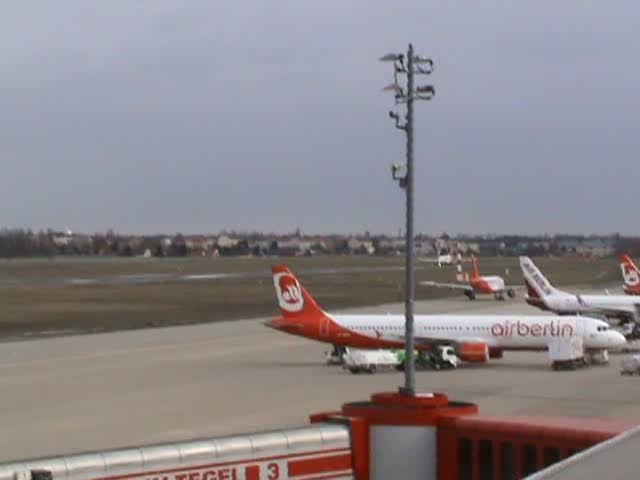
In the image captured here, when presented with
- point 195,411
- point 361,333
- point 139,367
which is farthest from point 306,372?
point 195,411

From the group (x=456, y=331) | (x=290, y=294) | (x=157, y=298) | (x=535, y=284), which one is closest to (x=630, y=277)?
(x=535, y=284)

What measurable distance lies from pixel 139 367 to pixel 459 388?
19.9 metres

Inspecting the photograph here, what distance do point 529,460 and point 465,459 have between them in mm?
1516

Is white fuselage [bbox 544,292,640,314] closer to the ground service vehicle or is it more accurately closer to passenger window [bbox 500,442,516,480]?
the ground service vehicle

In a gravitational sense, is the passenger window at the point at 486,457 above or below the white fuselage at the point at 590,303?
above

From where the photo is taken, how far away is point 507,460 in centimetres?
2570

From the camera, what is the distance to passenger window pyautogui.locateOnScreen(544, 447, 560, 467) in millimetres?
24922

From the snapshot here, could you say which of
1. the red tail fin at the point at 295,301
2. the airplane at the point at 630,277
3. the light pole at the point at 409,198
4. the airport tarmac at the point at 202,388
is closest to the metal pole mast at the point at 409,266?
the light pole at the point at 409,198

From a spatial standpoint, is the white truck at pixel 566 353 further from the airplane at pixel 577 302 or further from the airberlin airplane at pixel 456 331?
the airplane at pixel 577 302

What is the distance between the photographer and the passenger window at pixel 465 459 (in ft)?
85.2

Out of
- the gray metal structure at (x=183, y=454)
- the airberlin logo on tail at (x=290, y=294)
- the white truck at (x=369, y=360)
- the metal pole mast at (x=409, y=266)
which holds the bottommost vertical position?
the white truck at (x=369, y=360)

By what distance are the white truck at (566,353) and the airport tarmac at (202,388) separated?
91 cm

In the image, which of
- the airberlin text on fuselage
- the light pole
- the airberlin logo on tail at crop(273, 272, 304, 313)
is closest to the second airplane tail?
the airberlin text on fuselage

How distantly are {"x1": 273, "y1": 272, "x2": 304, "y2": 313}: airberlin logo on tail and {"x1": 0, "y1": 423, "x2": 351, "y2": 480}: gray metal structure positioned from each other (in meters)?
44.2
